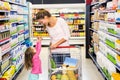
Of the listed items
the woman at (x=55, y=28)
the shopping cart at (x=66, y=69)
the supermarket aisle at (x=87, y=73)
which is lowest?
the supermarket aisle at (x=87, y=73)

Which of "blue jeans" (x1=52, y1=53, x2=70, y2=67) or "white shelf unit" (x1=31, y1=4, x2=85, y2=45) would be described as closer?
"blue jeans" (x1=52, y1=53, x2=70, y2=67)

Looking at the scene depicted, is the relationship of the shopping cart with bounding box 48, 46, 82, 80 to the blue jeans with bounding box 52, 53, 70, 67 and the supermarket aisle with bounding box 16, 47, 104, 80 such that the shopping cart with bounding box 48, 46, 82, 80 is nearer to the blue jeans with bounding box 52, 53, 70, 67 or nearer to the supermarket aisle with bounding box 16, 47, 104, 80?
the blue jeans with bounding box 52, 53, 70, 67

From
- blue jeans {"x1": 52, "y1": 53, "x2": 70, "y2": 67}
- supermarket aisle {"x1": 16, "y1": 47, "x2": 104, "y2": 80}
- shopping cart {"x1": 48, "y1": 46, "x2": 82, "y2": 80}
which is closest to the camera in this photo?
shopping cart {"x1": 48, "y1": 46, "x2": 82, "y2": 80}

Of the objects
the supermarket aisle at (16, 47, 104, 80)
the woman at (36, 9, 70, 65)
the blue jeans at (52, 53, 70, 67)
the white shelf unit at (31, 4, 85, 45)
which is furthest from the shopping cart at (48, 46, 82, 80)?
the white shelf unit at (31, 4, 85, 45)

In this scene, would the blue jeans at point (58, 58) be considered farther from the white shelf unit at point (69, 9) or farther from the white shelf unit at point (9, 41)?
the white shelf unit at point (69, 9)

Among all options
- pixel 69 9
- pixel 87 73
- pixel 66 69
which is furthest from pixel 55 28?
pixel 69 9

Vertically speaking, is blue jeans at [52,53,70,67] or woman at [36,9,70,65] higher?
woman at [36,9,70,65]

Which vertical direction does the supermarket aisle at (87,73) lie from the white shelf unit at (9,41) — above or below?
below

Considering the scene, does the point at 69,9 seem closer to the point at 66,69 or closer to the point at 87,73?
the point at 87,73

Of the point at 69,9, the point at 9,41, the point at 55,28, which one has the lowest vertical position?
the point at 9,41

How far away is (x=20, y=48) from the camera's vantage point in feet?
23.0

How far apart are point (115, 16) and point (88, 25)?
4.18 m

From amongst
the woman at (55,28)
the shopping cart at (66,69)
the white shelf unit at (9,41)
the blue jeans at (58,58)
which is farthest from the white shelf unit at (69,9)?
the shopping cart at (66,69)

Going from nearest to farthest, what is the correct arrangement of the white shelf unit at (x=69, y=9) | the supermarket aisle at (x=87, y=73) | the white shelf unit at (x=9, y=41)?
the white shelf unit at (x=9, y=41)
the supermarket aisle at (x=87, y=73)
the white shelf unit at (x=69, y=9)
